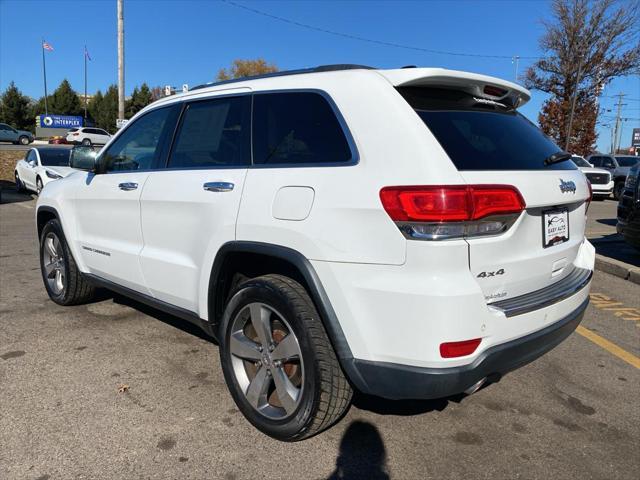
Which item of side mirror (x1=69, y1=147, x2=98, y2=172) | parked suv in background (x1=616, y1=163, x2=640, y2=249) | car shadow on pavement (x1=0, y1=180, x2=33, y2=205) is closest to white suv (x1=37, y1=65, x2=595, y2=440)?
side mirror (x1=69, y1=147, x2=98, y2=172)

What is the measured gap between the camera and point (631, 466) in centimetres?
257

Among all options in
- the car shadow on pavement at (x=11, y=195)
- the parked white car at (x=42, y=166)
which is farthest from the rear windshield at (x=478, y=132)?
the car shadow on pavement at (x=11, y=195)

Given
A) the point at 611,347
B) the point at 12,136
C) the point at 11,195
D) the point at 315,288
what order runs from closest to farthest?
the point at 315,288, the point at 611,347, the point at 11,195, the point at 12,136

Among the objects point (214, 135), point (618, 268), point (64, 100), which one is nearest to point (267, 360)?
point (214, 135)

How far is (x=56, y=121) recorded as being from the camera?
6044 centimetres

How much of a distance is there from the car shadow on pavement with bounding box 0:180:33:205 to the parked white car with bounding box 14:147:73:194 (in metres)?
0.38

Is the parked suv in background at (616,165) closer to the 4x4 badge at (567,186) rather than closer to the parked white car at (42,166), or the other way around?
the parked white car at (42,166)

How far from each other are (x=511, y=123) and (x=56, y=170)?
13358 millimetres

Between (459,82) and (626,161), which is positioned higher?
(626,161)

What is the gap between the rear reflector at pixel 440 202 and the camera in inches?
82.7

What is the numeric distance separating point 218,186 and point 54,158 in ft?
44.3

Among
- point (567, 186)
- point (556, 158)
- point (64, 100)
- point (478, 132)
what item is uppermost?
point (64, 100)

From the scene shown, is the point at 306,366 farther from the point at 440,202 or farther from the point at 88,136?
the point at 88,136

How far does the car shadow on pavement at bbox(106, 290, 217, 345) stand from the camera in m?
4.22
